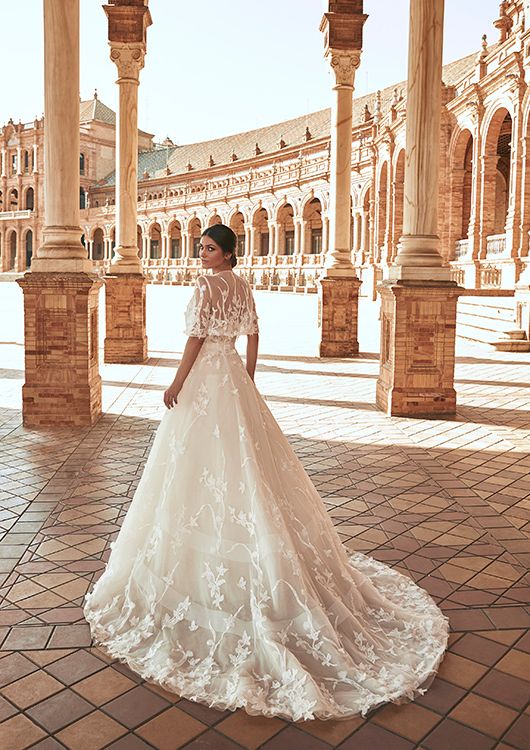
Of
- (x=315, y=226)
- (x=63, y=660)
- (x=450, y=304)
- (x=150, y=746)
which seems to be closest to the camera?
(x=150, y=746)

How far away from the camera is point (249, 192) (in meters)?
50.2

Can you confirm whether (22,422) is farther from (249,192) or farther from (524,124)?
(249,192)

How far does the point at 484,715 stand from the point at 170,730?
3.70ft

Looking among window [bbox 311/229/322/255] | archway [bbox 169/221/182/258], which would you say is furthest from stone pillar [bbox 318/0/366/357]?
archway [bbox 169/221/182/258]

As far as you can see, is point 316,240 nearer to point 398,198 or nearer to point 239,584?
point 398,198

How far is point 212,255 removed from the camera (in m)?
3.41

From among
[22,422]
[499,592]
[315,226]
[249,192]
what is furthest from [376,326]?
[249,192]

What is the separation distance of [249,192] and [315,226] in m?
5.81

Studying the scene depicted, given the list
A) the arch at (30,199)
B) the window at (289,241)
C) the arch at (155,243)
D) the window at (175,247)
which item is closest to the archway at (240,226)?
the window at (289,241)

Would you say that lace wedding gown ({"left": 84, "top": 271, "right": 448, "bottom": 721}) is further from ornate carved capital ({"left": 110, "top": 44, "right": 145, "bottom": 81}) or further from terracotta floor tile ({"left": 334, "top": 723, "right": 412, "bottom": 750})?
ornate carved capital ({"left": 110, "top": 44, "right": 145, "bottom": 81})

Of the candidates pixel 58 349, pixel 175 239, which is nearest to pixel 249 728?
pixel 58 349

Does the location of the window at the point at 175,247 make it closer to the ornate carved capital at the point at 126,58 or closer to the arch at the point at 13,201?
the arch at the point at 13,201

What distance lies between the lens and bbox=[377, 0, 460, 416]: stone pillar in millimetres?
8016

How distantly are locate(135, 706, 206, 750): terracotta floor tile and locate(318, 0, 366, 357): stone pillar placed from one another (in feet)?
36.2
